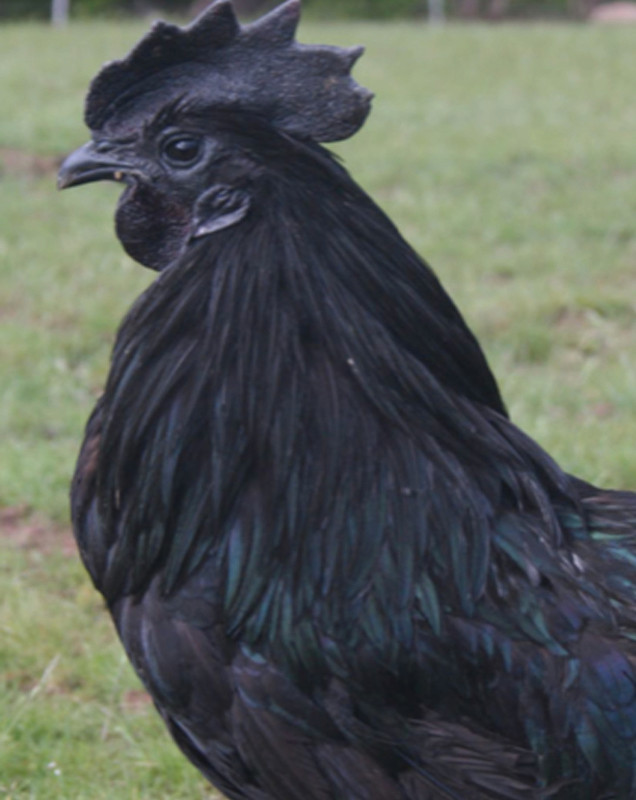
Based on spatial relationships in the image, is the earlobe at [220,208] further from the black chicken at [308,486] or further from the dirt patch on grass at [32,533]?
the dirt patch on grass at [32,533]

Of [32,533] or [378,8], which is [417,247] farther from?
[378,8]

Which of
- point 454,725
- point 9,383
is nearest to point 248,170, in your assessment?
point 454,725

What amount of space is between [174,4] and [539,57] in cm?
1544

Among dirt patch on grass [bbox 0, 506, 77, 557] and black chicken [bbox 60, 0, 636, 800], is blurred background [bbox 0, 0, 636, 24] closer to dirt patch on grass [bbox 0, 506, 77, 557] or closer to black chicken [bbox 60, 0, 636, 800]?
dirt patch on grass [bbox 0, 506, 77, 557]

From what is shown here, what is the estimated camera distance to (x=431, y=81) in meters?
13.0

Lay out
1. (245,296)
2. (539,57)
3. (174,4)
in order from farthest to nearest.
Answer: (174,4) < (539,57) < (245,296)

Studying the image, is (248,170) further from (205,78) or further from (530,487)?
(530,487)

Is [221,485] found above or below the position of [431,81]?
below

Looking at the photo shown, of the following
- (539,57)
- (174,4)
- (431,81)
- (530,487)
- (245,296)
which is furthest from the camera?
(174,4)

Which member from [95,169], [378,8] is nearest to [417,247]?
[95,169]

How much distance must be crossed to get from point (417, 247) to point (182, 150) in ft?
16.0

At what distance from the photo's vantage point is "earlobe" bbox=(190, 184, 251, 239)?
2238mm

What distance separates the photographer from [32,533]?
4.46 metres

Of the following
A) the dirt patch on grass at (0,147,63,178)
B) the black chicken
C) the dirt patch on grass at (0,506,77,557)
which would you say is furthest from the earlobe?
the dirt patch on grass at (0,147,63,178)
